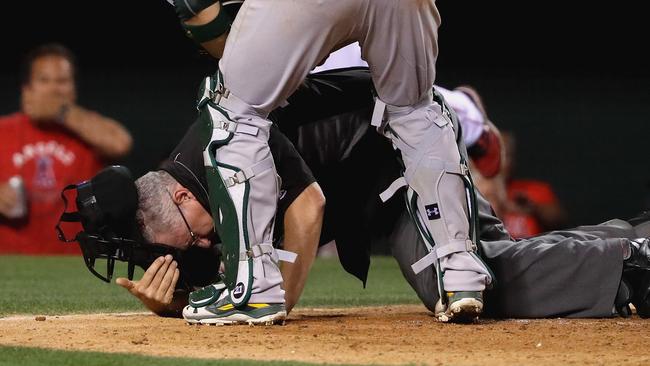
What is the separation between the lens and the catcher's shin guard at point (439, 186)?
9.93 feet

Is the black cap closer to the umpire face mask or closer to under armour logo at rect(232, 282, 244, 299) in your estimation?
the umpire face mask

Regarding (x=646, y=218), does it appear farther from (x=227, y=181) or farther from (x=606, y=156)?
(x=606, y=156)

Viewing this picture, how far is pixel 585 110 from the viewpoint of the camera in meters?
8.10

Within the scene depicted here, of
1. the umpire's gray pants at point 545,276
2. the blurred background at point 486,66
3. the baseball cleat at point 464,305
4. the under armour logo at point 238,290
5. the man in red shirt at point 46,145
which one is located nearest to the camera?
the under armour logo at point 238,290

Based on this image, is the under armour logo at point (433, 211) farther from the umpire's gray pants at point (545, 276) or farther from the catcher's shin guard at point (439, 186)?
the umpire's gray pants at point (545, 276)

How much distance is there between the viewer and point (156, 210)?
3.12 m

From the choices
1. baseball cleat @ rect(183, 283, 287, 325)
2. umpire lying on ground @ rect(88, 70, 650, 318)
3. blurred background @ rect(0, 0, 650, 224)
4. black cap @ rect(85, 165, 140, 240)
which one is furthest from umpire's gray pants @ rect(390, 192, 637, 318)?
blurred background @ rect(0, 0, 650, 224)

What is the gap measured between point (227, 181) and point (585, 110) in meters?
5.74

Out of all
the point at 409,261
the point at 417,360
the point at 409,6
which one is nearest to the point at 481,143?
the point at 409,261

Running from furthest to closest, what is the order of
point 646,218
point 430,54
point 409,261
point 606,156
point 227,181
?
1. point 606,156
2. point 646,218
3. point 409,261
4. point 430,54
5. point 227,181

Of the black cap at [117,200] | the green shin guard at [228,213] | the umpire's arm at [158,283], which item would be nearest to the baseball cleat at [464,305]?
the green shin guard at [228,213]

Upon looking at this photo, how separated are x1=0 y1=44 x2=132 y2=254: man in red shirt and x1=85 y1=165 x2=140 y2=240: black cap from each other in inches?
174

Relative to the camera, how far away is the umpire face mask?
3.04 m

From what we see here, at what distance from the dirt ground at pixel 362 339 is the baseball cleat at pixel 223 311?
3cm
